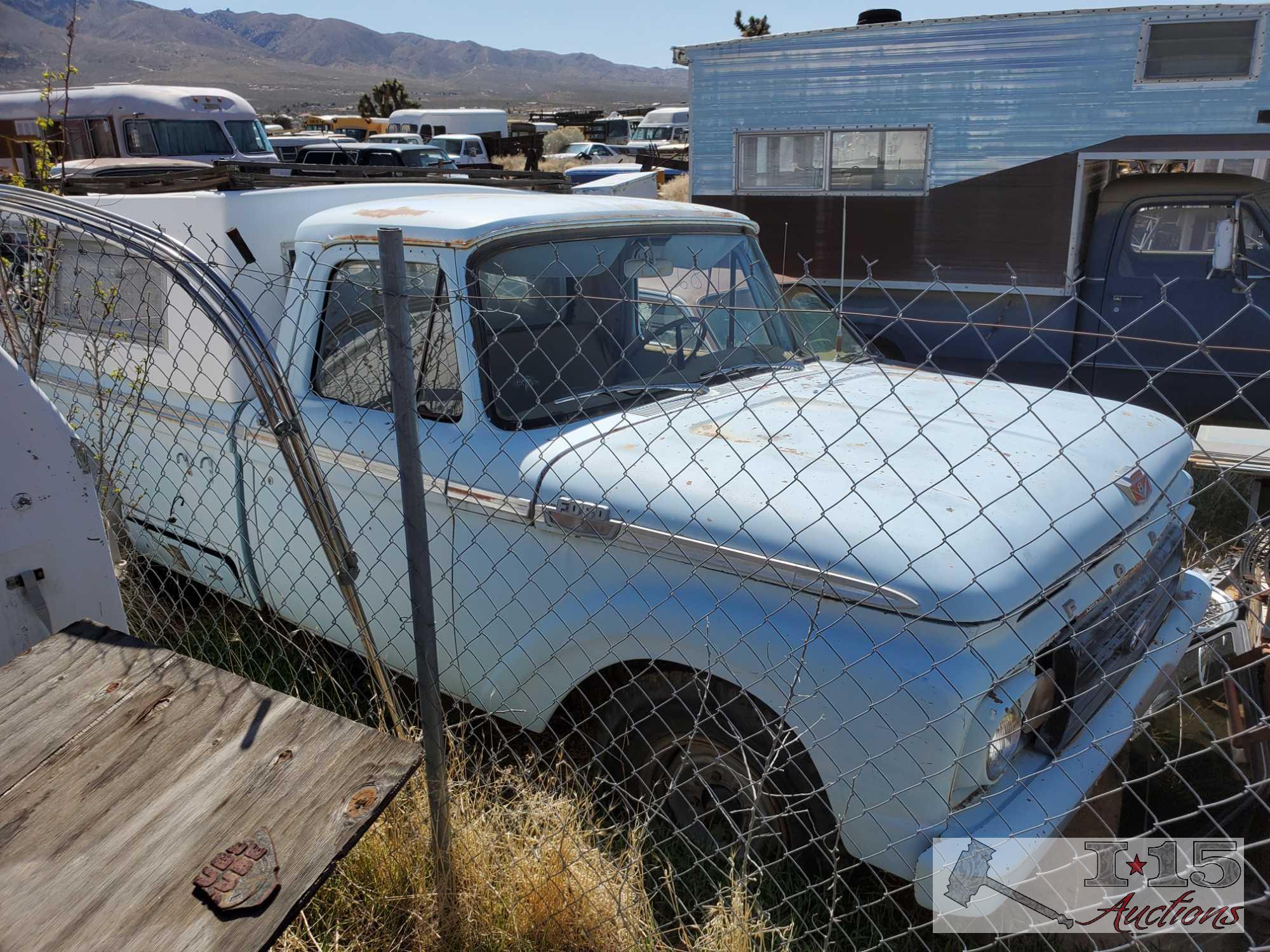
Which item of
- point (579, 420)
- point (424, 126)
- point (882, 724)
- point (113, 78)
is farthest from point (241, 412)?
point (113, 78)

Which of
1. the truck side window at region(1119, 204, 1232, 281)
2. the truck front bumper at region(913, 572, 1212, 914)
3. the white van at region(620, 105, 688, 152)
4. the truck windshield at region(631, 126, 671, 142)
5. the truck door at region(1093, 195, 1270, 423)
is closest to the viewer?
the truck front bumper at region(913, 572, 1212, 914)

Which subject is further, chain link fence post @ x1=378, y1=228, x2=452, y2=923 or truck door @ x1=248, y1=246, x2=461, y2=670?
truck door @ x1=248, y1=246, x2=461, y2=670

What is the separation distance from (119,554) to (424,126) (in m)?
29.3

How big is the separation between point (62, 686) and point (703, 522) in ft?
5.15

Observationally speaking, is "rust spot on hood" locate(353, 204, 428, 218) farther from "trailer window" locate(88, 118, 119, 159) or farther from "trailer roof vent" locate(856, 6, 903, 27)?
"trailer window" locate(88, 118, 119, 159)

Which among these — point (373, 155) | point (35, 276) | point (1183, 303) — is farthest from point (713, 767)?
point (373, 155)

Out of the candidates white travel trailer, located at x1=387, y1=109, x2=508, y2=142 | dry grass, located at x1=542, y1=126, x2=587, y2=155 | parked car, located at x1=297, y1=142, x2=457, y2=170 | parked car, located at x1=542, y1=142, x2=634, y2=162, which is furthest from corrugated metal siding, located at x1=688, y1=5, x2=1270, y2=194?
dry grass, located at x1=542, y1=126, x2=587, y2=155

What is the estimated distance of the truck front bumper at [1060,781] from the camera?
7.25 feet

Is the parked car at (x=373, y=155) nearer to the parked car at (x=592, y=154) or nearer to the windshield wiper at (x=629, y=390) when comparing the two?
the parked car at (x=592, y=154)

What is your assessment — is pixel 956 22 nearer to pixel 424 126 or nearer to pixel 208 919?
pixel 208 919

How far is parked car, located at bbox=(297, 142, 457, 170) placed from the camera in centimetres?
1853

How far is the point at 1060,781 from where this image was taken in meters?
2.40

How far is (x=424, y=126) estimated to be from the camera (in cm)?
3069

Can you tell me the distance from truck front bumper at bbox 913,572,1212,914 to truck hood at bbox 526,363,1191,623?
1.40 feet
